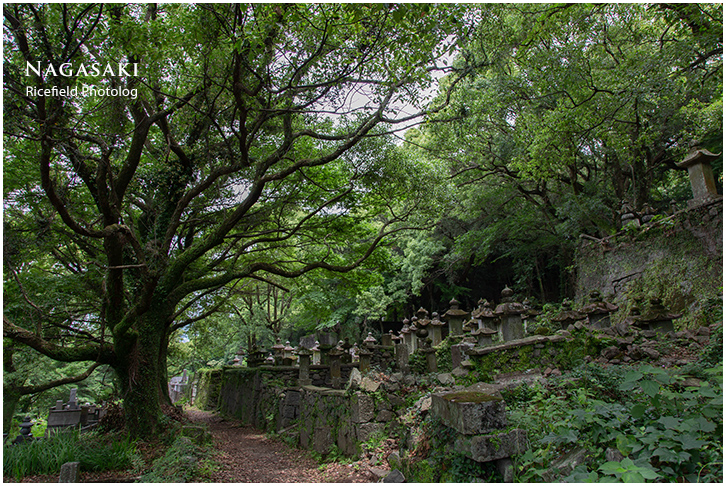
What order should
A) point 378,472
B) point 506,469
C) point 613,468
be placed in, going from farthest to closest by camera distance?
point 378,472 → point 506,469 → point 613,468

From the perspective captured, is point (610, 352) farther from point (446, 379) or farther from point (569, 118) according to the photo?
point (569, 118)

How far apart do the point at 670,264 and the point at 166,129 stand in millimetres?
12625

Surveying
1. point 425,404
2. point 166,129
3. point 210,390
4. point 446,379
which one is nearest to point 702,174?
point 446,379

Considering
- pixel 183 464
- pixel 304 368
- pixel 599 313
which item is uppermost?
pixel 599 313

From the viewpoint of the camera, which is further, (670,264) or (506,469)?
(670,264)

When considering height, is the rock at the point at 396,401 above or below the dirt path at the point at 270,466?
above

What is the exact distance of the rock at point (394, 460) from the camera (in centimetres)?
524

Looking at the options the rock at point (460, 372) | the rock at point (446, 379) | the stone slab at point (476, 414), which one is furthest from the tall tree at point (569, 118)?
the stone slab at point (476, 414)

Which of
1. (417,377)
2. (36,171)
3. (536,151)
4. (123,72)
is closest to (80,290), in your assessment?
(36,171)

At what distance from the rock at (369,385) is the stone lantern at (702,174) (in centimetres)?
877

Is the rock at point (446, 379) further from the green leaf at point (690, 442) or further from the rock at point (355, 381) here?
the green leaf at point (690, 442)

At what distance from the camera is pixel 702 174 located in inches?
352

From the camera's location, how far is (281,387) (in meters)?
10.6

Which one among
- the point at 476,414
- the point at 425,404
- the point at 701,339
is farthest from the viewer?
the point at 701,339
